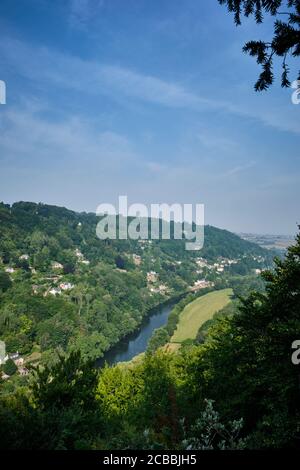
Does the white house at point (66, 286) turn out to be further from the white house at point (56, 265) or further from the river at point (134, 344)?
the river at point (134, 344)

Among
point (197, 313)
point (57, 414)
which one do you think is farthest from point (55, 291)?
point (57, 414)

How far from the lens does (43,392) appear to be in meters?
11.9

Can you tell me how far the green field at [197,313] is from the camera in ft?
243

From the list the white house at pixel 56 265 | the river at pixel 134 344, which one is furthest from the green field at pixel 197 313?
the white house at pixel 56 265

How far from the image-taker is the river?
63419 mm

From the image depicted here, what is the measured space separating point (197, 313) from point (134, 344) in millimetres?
25688

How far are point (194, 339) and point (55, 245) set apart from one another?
9539cm

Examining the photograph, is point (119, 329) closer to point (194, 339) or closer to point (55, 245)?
point (194, 339)

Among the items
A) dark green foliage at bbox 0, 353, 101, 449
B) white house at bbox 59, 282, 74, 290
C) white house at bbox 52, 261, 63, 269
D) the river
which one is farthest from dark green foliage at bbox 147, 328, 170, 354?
white house at bbox 52, 261, 63, 269

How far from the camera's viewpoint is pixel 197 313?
9194 cm

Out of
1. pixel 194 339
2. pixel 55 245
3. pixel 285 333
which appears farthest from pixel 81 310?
pixel 285 333

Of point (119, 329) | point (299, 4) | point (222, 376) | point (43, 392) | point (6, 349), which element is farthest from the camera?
point (119, 329)

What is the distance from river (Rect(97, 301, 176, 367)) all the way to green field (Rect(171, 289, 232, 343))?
283 inches

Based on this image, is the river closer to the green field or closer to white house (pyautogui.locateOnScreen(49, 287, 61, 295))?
the green field
